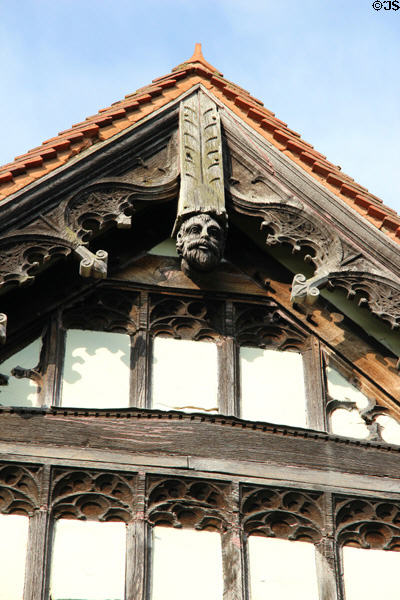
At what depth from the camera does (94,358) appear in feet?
40.1

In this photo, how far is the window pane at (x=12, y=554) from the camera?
10633mm

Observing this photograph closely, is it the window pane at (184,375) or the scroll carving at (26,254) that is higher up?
the scroll carving at (26,254)

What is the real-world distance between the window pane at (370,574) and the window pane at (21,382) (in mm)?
2649

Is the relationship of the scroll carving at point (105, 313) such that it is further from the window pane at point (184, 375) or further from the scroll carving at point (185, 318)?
the window pane at point (184, 375)

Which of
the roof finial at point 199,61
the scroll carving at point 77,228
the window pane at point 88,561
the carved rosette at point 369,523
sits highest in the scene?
the roof finial at point 199,61

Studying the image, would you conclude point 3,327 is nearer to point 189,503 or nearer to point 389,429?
point 189,503

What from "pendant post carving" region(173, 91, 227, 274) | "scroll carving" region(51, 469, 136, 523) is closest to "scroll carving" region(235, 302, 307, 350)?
"pendant post carving" region(173, 91, 227, 274)

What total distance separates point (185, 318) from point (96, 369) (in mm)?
926

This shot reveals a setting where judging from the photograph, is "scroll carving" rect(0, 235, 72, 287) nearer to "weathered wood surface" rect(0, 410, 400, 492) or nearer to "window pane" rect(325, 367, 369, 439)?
"weathered wood surface" rect(0, 410, 400, 492)

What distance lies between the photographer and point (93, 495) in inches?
440

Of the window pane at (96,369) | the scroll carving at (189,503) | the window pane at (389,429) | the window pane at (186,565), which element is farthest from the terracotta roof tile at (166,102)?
the window pane at (186,565)

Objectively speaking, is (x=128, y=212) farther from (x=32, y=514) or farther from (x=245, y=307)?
(x=32, y=514)

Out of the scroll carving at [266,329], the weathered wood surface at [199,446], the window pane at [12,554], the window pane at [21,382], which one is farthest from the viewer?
the scroll carving at [266,329]

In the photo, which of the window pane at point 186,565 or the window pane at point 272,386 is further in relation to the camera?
the window pane at point 272,386
